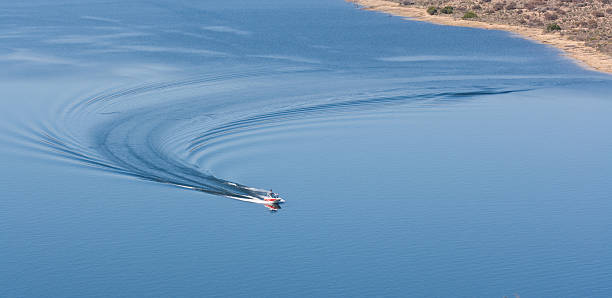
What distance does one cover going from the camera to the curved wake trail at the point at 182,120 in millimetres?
44062

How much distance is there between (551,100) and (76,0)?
114539 millimetres

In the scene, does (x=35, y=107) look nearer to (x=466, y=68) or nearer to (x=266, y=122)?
(x=266, y=122)

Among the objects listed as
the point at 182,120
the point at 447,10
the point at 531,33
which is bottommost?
the point at 182,120

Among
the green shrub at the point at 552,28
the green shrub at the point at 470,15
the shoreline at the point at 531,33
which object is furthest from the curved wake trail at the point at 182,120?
the green shrub at the point at 470,15

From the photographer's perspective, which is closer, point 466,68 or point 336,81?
point 336,81

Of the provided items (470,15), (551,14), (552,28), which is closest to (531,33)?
(552,28)

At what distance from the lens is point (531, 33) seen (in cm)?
10069

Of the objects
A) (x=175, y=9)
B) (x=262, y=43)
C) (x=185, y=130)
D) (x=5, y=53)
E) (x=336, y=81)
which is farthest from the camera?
(x=175, y=9)

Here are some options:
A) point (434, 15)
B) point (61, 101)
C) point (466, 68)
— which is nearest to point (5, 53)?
point (61, 101)

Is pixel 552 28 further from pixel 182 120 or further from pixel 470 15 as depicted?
pixel 182 120

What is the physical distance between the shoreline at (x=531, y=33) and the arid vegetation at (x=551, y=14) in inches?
56.8

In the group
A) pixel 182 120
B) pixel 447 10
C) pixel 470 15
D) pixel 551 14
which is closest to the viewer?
pixel 182 120

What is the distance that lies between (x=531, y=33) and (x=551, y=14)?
48.2 ft

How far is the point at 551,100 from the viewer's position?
6272cm
